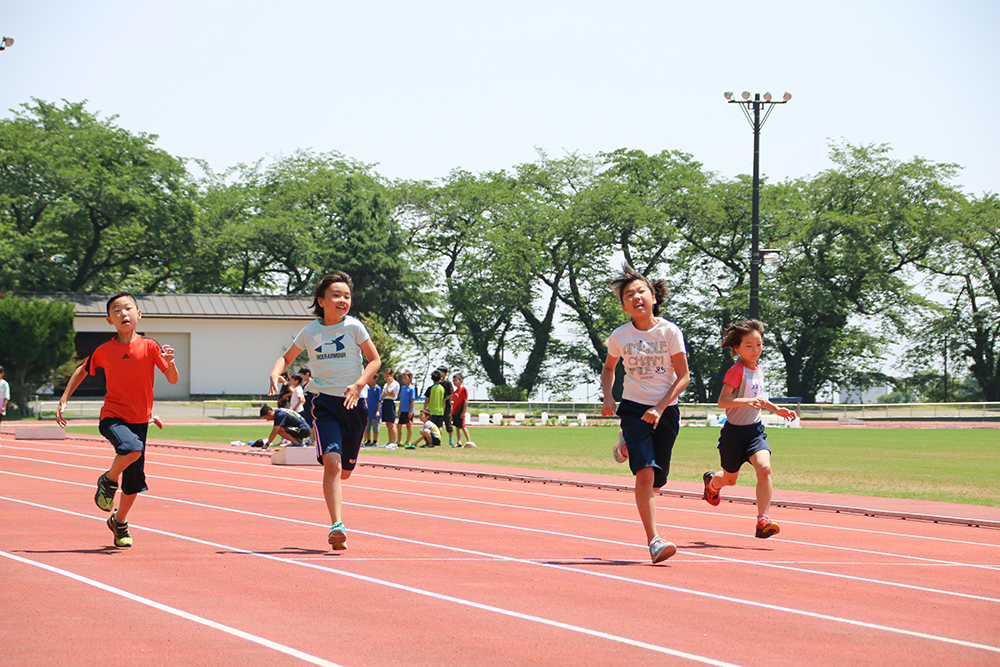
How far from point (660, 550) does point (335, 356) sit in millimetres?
2959

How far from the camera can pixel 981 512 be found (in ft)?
39.4

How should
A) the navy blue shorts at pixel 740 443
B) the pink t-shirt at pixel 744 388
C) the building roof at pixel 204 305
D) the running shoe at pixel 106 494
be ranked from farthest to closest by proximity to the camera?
Result: the building roof at pixel 204 305
the navy blue shorts at pixel 740 443
the pink t-shirt at pixel 744 388
the running shoe at pixel 106 494

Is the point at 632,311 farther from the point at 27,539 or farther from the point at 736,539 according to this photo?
the point at 27,539

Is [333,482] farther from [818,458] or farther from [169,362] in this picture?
[818,458]

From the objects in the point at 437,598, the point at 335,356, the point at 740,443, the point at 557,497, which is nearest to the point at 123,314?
the point at 335,356

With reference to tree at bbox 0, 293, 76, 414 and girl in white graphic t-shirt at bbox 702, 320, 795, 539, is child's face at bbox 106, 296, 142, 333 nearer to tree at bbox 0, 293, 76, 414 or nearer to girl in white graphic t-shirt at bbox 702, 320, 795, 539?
girl in white graphic t-shirt at bbox 702, 320, 795, 539

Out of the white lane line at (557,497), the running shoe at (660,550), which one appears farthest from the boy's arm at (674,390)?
the white lane line at (557,497)

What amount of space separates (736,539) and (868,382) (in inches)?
2305

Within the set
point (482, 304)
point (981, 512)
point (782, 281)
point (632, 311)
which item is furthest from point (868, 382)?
point (632, 311)

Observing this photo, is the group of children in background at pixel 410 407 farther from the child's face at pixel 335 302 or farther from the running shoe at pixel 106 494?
the child's face at pixel 335 302

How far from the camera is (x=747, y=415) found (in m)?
9.54

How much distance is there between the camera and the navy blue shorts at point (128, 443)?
853 centimetres

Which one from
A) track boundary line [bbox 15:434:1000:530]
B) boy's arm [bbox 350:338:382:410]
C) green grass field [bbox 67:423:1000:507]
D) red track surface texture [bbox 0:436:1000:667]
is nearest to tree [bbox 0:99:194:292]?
green grass field [bbox 67:423:1000:507]

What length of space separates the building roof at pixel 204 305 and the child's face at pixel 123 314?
154 feet
